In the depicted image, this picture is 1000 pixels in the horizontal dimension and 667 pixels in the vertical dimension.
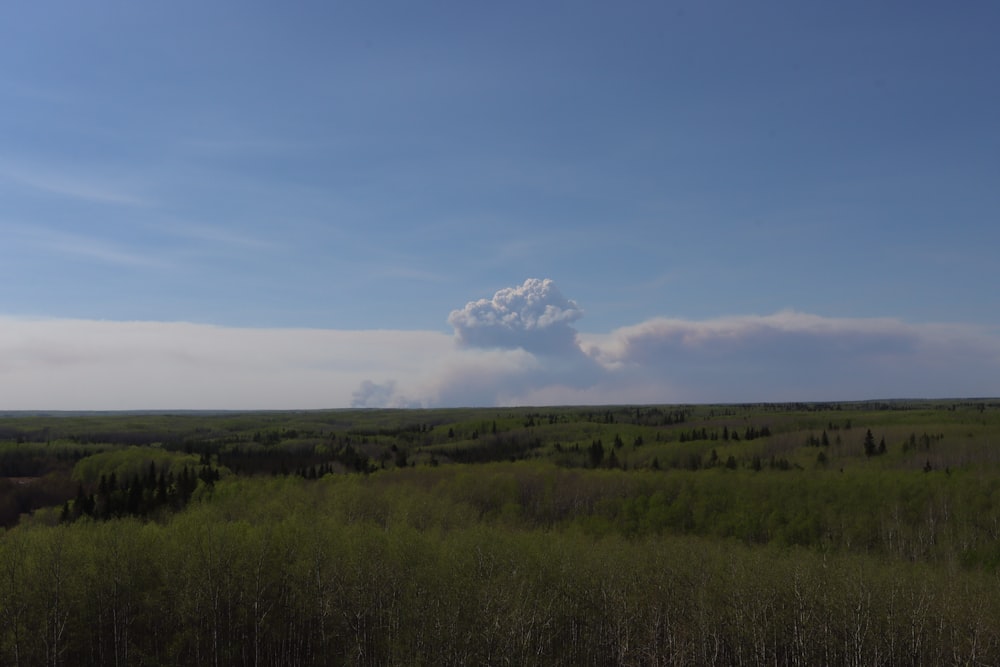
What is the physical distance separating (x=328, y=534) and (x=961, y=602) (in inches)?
2106

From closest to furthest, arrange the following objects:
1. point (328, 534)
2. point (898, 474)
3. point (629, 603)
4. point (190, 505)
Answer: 1. point (629, 603)
2. point (328, 534)
3. point (190, 505)
4. point (898, 474)

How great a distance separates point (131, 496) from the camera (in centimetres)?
9725

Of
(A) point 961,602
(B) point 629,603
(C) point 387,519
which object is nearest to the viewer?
(A) point 961,602

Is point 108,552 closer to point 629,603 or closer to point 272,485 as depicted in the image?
point 629,603

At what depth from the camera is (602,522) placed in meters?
107

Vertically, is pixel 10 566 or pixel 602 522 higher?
pixel 10 566

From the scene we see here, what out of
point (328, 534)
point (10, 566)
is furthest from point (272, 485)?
point (10, 566)

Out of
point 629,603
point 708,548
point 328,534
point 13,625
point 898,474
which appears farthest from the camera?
A: point 898,474

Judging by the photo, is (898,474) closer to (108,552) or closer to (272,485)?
(272,485)

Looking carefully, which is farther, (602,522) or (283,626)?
(602,522)

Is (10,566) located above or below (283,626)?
above

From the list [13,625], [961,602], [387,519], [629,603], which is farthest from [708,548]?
[13,625]

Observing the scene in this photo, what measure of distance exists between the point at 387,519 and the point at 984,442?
140 meters

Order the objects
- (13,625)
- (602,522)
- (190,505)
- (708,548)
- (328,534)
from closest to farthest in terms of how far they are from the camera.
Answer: (13,625) → (328,534) → (708,548) → (190,505) → (602,522)
